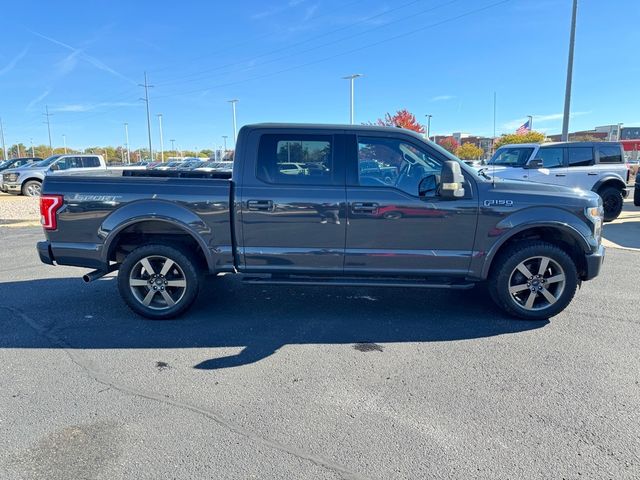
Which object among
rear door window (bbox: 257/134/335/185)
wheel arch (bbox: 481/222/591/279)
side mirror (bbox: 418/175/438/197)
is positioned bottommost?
wheel arch (bbox: 481/222/591/279)

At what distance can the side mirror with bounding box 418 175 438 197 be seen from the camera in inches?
167

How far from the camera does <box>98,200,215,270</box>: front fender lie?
428cm

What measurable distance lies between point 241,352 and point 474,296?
119 inches

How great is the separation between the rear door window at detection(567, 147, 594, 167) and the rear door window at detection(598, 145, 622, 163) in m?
0.30

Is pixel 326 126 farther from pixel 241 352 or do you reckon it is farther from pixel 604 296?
pixel 604 296

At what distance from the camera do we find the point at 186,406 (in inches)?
118

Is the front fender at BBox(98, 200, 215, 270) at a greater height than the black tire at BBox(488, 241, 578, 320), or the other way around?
the front fender at BBox(98, 200, 215, 270)

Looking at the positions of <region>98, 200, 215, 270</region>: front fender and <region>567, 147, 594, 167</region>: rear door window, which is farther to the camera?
<region>567, 147, 594, 167</region>: rear door window

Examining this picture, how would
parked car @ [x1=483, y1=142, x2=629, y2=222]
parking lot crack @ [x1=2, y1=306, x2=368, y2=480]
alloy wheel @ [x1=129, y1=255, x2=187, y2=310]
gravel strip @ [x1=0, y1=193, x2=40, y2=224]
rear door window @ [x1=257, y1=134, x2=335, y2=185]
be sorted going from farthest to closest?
gravel strip @ [x1=0, y1=193, x2=40, y2=224] < parked car @ [x1=483, y1=142, x2=629, y2=222] < alloy wheel @ [x1=129, y1=255, x2=187, y2=310] < rear door window @ [x1=257, y1=134, x2=335, y2=185] < parking lot crack @ [x1=2, y1=306, x2=368, y2=480]

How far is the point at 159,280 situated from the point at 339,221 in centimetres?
197

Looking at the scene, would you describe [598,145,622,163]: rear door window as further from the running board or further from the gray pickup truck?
the running board

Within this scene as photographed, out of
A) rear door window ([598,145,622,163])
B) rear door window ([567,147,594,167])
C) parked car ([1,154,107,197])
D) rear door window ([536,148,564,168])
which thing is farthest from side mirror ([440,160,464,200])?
parked car ([1,154,107,197])

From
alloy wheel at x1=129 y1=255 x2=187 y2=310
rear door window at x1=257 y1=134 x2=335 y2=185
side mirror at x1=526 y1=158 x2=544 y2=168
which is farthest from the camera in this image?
side mirror at x1=526 y1=158 x2=544 y2=168

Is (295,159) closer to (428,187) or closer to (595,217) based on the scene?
(428,187)
